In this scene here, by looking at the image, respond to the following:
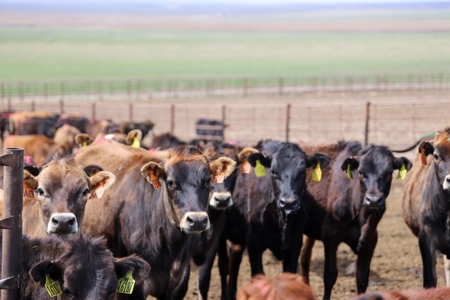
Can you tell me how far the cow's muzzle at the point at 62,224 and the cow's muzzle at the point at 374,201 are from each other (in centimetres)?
316

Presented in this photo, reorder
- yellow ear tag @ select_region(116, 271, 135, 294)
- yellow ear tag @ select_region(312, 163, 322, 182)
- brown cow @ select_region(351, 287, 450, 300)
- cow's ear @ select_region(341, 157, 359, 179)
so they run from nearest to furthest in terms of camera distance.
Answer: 1. brown cow @ select_region(351, 287, 450, 300)
2. yellow ear tag @ select_region(116, 271, 135, 294)
3. cow's ear @ select_region(341, 157, 359, 179)
4. yellow ear tag @ select_region(312, 163, 322, 182)

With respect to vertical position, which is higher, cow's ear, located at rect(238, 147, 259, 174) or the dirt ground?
cow's ear, located at rect(238, 147, 259, 174)

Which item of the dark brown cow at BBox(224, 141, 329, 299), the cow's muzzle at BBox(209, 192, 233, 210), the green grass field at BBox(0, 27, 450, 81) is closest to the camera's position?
the cow's muzzle at BBox(209, 192, 233, 210)

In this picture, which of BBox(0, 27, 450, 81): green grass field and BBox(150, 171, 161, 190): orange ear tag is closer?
BBox(150, 171, 161, 190): orange ear tag

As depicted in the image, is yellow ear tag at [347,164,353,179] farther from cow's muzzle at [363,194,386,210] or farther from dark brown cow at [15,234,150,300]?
dark brown cow at [15,234,150,300]

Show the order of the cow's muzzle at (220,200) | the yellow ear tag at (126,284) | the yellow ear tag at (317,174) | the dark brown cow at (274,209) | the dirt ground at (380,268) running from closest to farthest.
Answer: the yellow ear tag at (126,284) → the cow's muzzle at (220,200) → the dark brown cow at (274,209) → the yellow ear tag at (317,174) → the dirt ground at (380,268)

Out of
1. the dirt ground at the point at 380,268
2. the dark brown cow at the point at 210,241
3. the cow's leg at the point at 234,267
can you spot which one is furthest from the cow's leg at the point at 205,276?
the dirt ground at the point at 380,268

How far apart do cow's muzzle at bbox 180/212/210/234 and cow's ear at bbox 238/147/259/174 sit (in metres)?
1.99

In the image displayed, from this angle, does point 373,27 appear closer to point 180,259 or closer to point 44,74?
point 44,74

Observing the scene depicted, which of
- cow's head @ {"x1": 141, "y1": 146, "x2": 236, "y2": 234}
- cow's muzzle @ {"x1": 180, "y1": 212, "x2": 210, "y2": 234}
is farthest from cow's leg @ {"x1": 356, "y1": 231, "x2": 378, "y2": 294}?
cow's muzzle @ {"x1": 180, "y1": 212, "x2": 210, "y2": 234}

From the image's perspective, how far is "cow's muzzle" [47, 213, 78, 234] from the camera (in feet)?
17.7

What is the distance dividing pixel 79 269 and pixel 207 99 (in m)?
31.7

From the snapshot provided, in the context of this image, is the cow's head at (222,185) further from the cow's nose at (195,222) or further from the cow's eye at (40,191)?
the cow's eye at (40,191)

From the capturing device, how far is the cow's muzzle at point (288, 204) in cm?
733
